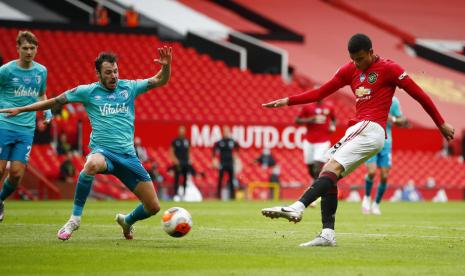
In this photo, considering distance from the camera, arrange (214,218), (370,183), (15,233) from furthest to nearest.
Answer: (370,183) < (214,218) < (15,233)

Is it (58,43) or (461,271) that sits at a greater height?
(58,43)

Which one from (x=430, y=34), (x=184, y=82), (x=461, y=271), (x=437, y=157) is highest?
(x=430, y=34)

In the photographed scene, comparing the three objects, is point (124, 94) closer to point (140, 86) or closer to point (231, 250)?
point (140, 86)

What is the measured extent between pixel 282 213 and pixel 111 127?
97.4 inches

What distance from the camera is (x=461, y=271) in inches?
309

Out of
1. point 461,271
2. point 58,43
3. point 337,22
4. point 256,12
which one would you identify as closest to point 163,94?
point 58,43

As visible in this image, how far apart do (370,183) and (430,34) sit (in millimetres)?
27034

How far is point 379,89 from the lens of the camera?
1020cm

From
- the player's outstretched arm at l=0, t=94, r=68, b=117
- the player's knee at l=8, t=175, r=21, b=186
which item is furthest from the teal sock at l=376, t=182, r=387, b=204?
the player's outstretched arm at l=0, t=94, r=68, b=117

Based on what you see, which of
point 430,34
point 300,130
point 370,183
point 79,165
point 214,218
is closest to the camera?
point 214,218

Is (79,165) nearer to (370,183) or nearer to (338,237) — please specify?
(370,183)

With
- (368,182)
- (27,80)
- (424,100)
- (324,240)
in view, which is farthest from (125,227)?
(368,182)

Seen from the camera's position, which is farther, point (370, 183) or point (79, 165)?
point (79, 165)

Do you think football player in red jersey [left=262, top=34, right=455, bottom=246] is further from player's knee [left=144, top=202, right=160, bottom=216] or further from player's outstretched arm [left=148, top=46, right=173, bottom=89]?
player's outstretched arm [left=148, top=46, right=173, bottom=89]
